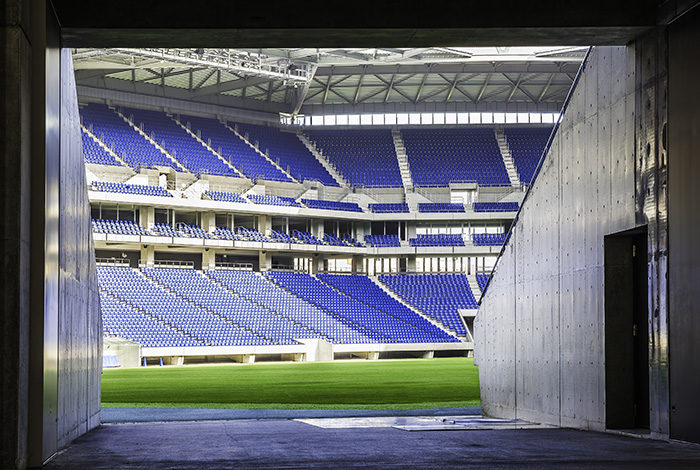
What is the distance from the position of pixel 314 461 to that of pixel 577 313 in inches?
221

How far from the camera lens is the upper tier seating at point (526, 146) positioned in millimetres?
66500

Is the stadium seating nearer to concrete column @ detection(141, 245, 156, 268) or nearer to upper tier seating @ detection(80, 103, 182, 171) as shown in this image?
upper tier seating @ detection(80, 103, 182, 171)

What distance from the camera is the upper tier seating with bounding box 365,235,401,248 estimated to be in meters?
63.2

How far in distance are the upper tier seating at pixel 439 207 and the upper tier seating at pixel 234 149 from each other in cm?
1082

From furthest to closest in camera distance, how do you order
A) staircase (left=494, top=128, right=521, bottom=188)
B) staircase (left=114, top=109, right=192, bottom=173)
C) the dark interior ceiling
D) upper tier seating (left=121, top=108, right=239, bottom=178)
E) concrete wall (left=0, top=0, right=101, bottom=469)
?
staircase (left=494, top=128, right=521, bottom=188) < upper tier seating (left=121, top=108, right=239, bottom=178) < staircase (left=114, top=109, right=192, bottom=173) < the dark interior ceiling < concrete wall (left=0, top=0, right=101, bottom=469)

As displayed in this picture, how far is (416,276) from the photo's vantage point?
62.8m

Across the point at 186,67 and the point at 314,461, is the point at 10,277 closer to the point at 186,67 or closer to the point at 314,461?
the point at 314,461

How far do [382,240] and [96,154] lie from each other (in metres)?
22.8

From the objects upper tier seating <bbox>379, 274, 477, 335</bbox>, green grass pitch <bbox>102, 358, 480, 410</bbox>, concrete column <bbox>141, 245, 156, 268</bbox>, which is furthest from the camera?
upper tier seating <bbox>379, 274, 477, 335</bbox>

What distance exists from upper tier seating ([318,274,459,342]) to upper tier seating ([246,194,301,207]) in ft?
19.8

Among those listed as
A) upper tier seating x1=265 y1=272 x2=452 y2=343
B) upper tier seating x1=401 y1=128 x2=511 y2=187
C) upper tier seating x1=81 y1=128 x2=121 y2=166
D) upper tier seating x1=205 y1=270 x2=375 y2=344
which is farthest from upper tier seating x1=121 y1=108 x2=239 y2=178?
upper tier seating x1=401 y1=128 x2=511 y2=187

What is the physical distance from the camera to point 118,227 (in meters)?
51.9

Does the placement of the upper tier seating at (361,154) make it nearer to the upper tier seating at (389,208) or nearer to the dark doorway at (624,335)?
the upper tier seating at (389,208)

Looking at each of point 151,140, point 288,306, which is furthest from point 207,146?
point 288,306
